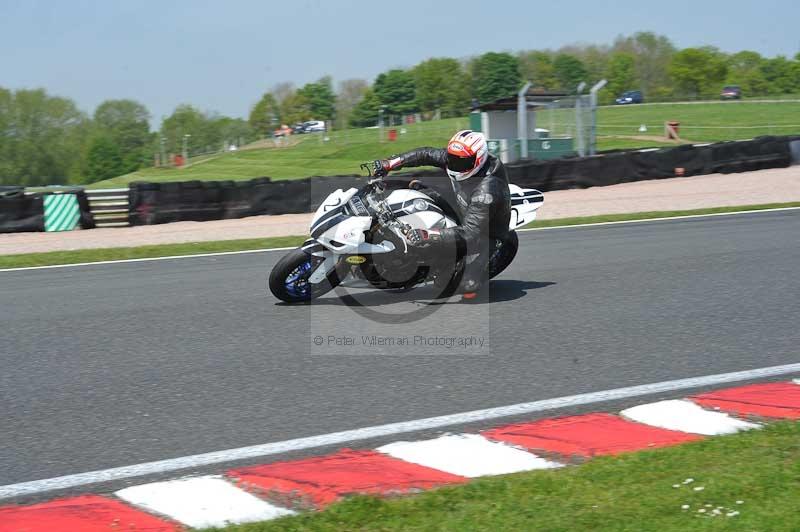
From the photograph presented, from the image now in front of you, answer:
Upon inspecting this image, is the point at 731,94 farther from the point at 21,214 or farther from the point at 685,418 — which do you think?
the point at 685,418

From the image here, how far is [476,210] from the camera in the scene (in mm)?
7762

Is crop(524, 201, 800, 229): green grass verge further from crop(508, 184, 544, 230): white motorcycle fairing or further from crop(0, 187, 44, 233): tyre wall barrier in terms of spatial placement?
crop(0, 187, 44, 233): tyre wall barrier

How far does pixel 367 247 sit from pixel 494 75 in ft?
398

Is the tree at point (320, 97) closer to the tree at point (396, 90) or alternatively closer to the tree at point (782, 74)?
the tree at point (396, 90)

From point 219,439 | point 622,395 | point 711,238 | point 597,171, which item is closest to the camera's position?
point 219,439

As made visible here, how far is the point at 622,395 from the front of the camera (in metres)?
5.35

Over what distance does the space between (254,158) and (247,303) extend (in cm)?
5367

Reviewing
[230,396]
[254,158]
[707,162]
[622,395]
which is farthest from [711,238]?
[254,158]

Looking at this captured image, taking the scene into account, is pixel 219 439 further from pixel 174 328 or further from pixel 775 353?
pixel 775 353

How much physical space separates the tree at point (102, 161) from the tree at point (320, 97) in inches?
1770

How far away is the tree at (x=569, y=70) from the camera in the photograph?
5197 inches

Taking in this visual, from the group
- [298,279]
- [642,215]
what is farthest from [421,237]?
[642,215]

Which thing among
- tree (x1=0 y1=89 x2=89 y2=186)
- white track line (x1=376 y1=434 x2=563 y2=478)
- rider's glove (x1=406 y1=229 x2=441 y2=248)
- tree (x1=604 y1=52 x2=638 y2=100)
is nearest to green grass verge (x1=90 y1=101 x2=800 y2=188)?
rider's glove (x1=406 y1=229 x2=441 y2=248)

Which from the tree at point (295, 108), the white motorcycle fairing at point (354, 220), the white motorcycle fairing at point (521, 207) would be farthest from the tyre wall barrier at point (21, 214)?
the tree at point (295, 108)
